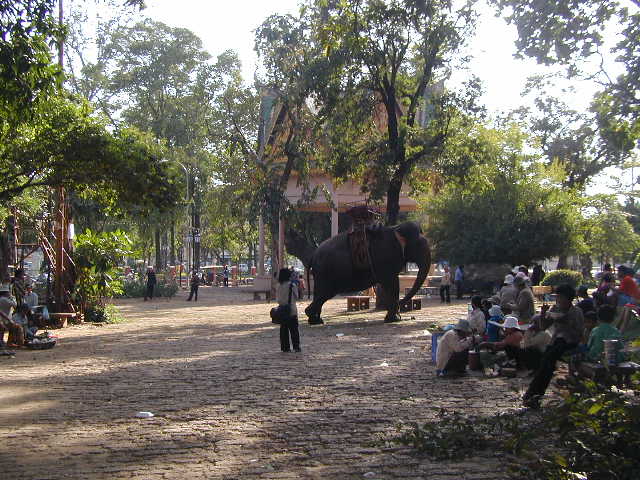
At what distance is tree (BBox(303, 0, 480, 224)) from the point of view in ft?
74.1

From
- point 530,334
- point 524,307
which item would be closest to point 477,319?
point 524,307

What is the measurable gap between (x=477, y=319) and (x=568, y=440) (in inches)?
290

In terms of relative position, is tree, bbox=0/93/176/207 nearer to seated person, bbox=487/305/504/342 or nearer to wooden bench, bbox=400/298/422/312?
seated person, bbox=487/305/504/342

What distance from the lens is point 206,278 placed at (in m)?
64.6

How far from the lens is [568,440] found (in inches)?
245

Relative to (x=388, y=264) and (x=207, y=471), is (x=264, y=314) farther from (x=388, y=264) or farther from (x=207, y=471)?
(x=207, y=471)

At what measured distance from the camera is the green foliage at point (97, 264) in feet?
72.9

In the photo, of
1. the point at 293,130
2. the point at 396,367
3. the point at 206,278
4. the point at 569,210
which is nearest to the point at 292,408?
the point at 396,367

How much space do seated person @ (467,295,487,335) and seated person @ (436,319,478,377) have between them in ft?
5.53

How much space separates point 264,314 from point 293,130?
8.00 metres

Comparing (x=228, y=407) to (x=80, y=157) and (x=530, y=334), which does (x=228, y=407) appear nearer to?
(x=530, y=334)

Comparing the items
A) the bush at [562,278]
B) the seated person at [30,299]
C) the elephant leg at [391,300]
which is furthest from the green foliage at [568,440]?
the bush at [562,278]

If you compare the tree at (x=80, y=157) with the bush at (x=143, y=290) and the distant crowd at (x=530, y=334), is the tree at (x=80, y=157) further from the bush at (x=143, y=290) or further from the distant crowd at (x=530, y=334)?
the bush at (x=143, y=290)

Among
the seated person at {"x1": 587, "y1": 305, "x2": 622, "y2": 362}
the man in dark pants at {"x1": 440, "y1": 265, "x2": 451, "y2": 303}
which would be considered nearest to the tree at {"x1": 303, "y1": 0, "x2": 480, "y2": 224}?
the man in dark pants at {"x1": 440, "y1": 265, "x2": 451, "y2": 303}
